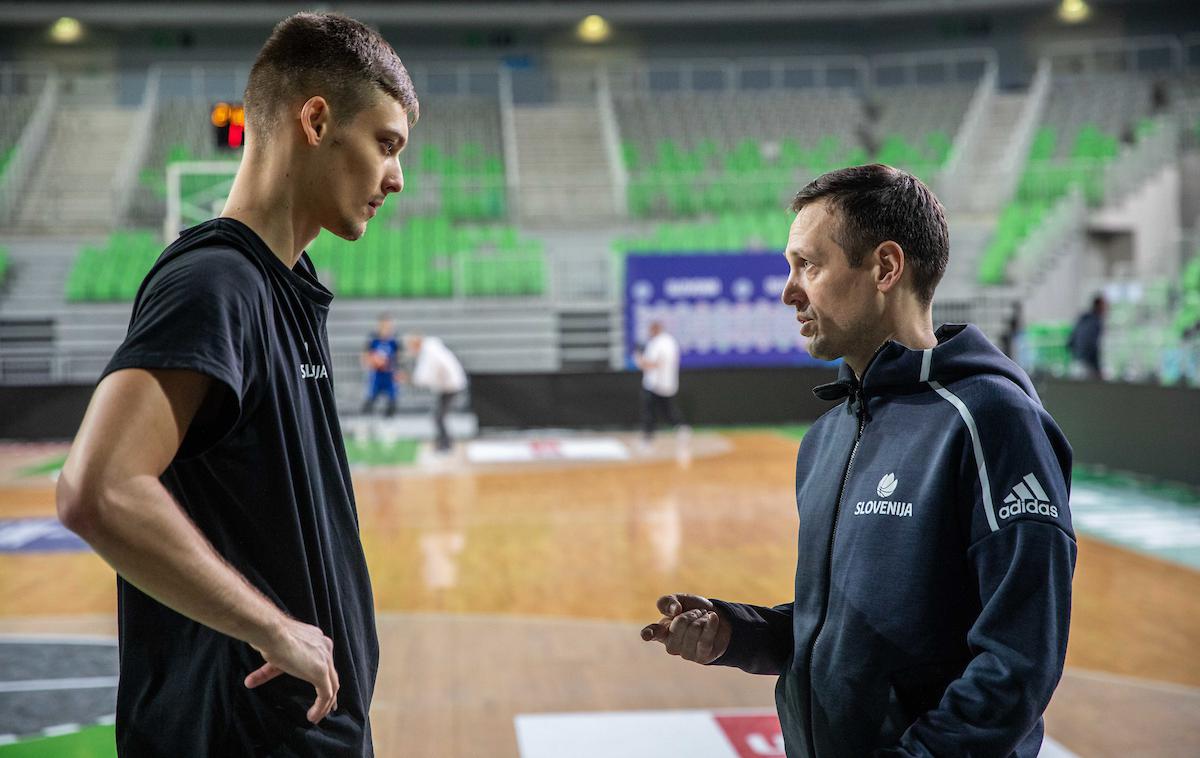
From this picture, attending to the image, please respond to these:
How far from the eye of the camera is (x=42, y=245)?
23.1 m

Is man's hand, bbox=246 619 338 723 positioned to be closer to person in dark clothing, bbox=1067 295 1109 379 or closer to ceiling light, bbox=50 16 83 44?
person in dark clothing, bbox=1067 295 1109 379

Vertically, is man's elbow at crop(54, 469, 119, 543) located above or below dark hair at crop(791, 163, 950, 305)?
below

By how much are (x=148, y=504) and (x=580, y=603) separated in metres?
5.75

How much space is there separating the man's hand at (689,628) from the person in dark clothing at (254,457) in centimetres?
57

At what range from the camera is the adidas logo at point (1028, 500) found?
1771 millimetres

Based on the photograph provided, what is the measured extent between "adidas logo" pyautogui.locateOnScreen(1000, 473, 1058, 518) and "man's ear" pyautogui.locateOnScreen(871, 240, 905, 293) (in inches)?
18.7

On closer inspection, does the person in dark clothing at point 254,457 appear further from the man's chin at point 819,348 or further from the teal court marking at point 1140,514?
the teal court marking at point 1140,514

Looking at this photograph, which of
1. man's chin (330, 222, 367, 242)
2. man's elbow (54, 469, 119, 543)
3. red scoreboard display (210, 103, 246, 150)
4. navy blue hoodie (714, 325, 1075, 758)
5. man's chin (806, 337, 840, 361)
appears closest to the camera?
man's elbow (54, 469, 119, 543)

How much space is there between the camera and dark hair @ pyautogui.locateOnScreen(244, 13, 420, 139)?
182 cm

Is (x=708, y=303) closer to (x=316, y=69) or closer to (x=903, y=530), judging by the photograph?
(x=903, y=530)

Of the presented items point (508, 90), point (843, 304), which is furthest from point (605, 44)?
point (843, 304)

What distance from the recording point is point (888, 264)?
2.09 metres

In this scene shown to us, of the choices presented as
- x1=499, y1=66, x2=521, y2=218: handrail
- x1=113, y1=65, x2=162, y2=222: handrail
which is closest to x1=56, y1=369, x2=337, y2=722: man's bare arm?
x1=499, y1=66, x2=521, y2=218: handrail

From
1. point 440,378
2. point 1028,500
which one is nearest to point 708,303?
point 440,378
